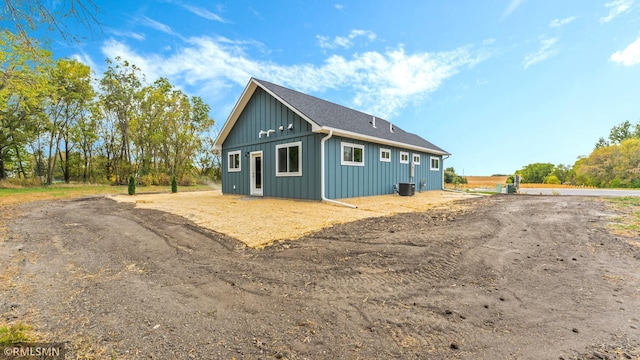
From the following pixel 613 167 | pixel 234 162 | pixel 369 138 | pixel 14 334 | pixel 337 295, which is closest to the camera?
pixel 14 334

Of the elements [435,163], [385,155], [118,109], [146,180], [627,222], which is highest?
[118,109]

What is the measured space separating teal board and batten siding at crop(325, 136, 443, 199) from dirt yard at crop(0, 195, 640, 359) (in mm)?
5374

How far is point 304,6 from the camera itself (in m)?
11.0

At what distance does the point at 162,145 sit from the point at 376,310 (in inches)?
1032

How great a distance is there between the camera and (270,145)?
37.8ft

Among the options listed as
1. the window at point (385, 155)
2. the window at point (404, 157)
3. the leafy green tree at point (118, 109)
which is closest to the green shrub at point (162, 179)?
the leafy green tree at point (118, 109)

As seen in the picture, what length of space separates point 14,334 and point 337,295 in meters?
2.44

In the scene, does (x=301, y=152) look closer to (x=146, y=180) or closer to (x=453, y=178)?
(x=146, y=180)

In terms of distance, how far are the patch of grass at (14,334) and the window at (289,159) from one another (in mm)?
8658

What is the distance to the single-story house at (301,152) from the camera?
387 inches

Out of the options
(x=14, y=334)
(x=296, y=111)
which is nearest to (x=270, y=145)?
(x=296, y=111)

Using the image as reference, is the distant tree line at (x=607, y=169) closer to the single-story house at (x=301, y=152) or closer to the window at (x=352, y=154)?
the single-story house at (x=301, y=152)

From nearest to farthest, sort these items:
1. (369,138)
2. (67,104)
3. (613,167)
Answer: (369,138) → (67,104) → (613,167)

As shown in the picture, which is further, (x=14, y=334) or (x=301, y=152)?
(x=301, y=152)
